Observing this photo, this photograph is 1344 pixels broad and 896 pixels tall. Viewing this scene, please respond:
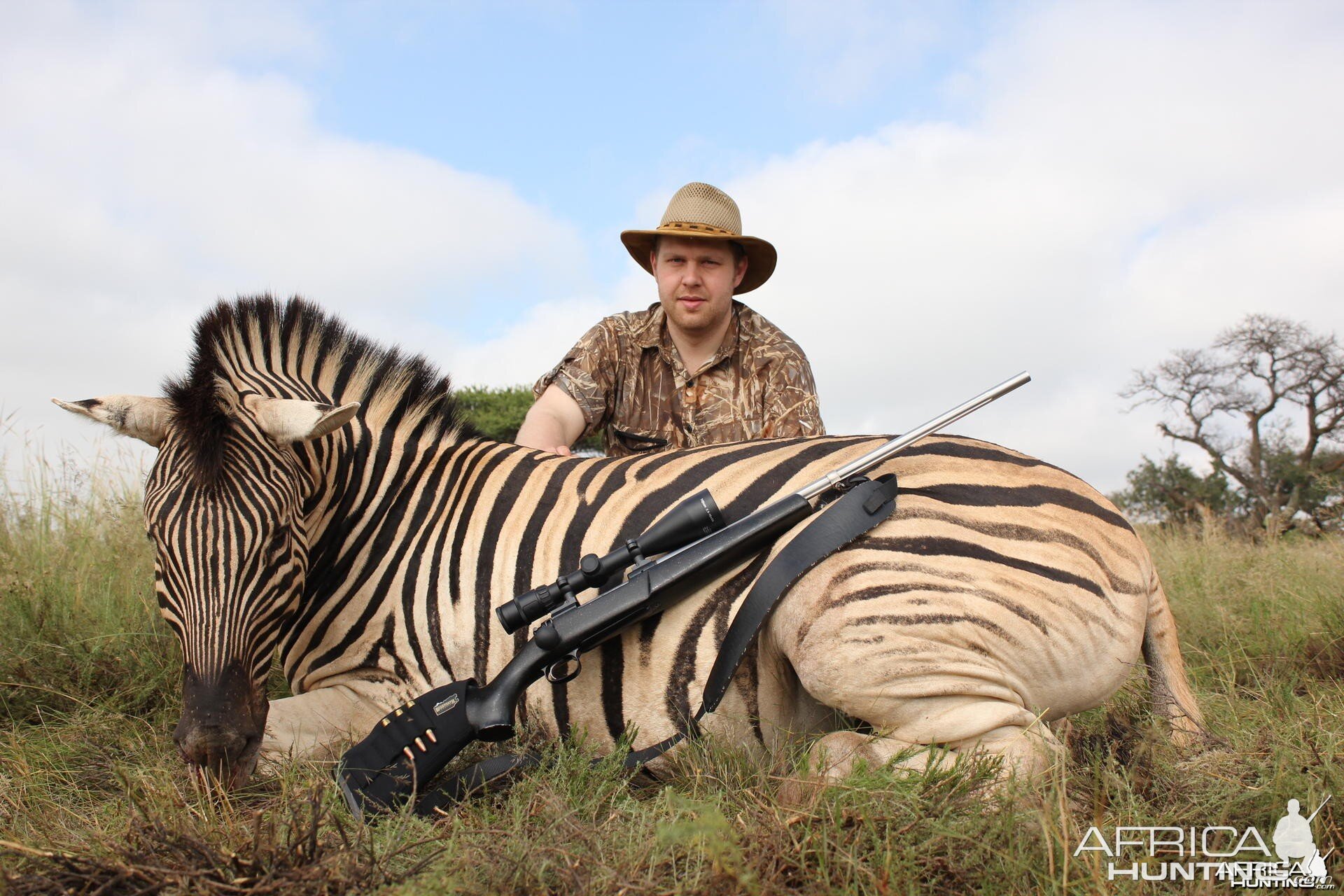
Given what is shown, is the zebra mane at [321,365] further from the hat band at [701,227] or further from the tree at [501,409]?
the tree at [501,409]

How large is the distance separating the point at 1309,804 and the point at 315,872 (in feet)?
7.48

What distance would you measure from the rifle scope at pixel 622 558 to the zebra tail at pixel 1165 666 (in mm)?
1417

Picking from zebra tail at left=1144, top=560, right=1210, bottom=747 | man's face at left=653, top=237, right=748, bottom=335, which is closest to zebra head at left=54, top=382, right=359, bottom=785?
zebra tail at left=1144, top=560, right=1210, bottom=747

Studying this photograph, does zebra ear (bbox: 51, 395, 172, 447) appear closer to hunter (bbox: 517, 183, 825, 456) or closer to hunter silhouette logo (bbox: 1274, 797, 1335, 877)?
hunter (bbox: 517, 183, 825, 456)

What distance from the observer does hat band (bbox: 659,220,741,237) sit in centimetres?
542

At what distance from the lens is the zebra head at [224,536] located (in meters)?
2.61

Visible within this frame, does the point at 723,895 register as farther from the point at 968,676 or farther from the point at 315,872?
the point at 968,676

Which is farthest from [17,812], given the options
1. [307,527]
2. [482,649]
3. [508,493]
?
[508,493]

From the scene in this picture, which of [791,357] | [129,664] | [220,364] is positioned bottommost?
[129,664]

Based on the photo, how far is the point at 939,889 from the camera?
1979 mm

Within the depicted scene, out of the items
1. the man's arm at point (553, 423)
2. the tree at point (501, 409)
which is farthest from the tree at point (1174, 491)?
the man's arm at point (553, 423)

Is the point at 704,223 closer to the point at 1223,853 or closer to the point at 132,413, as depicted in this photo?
the point at 132,413

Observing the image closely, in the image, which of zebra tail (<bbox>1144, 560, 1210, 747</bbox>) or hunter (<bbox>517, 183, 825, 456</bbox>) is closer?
zebra tail (<bbox>1144, 560, 1210, 747</bbox>)

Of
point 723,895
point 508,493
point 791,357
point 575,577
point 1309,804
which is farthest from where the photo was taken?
point 791,357
